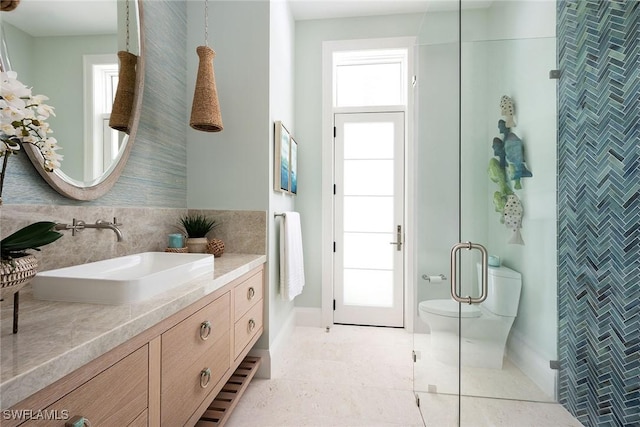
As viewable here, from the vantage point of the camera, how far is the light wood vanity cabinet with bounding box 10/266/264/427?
24.9 inches

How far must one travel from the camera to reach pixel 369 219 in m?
2.95

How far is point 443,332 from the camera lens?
1.57 m

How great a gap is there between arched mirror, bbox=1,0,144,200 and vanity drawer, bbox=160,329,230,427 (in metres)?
0.81

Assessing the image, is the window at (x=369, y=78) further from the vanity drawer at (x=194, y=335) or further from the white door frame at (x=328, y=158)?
the vanity drawer at (x=194, y=335)

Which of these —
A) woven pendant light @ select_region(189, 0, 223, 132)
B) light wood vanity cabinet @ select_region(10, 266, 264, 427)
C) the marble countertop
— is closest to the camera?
the marble countertop

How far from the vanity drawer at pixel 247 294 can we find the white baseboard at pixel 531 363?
121cm

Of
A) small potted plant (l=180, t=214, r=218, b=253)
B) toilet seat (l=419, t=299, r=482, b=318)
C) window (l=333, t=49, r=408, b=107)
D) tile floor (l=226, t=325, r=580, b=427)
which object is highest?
window (l=333, t=49, r=408, b=107)

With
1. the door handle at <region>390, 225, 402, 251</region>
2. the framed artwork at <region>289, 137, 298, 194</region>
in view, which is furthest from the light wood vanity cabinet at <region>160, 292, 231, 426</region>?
the door handle at <region>390, 225, 402, 251</region>

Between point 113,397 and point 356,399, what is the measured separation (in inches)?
56.3

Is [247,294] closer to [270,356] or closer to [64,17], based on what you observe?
[270,356]

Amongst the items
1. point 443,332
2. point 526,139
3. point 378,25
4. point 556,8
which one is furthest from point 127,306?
point 378,25

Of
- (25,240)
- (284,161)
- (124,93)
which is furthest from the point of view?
(284,161)

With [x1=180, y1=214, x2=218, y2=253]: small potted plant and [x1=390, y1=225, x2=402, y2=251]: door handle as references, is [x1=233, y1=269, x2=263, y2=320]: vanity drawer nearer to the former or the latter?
[x1=180, y1=214, x2=218, y2=253]: small potted plant

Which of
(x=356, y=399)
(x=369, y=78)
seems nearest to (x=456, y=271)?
(x=356, y=399)
